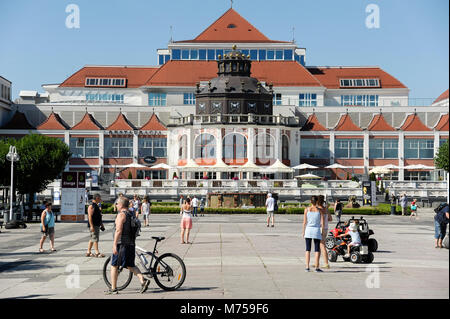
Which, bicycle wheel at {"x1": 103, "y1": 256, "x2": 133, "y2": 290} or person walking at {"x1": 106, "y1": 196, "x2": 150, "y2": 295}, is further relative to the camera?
bicycle wheel at {"x1": 103, "y1": 256, "x2": 133, "y2": 290}

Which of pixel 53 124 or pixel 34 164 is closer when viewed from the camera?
pixel 34 164

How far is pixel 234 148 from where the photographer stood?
284 feet

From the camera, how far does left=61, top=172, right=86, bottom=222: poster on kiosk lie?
4119 cm

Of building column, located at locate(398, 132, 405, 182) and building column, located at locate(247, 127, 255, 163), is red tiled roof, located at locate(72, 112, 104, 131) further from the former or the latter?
building column, located at locate(398, 132, 405, 182)

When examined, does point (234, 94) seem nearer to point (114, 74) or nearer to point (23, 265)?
point (114, 74)

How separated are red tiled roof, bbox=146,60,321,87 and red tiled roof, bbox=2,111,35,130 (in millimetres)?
19207

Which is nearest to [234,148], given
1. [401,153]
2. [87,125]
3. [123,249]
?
[87,125]

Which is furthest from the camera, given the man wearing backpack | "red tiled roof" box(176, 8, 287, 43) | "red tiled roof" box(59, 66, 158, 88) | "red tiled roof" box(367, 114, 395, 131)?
"red tiled roof" box(176, 8, 287, 43)

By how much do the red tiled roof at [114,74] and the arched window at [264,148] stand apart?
2943cm

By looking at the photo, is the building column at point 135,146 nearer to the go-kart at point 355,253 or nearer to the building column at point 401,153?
the building column at point 401,153

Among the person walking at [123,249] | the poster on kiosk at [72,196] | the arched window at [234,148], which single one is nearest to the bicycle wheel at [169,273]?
the person walking at [123,249]

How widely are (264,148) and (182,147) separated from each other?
35.8 feet
